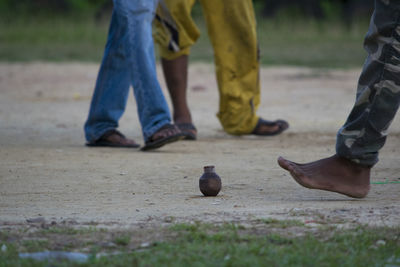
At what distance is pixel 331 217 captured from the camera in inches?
110

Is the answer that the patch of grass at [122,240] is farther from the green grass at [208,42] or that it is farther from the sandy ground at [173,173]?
the green grass at [208,42]

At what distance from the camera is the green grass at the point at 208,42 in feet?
44.0

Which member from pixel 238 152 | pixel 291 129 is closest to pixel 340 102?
Result: pixel 291 129

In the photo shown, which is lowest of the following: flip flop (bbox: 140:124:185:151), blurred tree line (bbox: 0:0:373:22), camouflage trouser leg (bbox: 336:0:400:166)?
blurred tree line (bbox: 0:0:373:22)

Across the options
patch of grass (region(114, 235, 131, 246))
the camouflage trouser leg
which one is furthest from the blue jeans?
patch of grass (region(114, 235, 131, 246))

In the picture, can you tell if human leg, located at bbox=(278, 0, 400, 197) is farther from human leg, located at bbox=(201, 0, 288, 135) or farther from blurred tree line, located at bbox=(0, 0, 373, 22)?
blurred tree line, located at bbox=(0, 0, 373, 22)

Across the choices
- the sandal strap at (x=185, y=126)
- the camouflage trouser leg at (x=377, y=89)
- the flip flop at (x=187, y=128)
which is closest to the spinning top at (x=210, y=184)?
the camouflage trouser leg at (x=377, y=89)

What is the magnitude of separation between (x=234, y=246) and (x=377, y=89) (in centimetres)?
101

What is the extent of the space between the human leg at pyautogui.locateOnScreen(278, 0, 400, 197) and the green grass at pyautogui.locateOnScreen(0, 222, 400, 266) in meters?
0.54

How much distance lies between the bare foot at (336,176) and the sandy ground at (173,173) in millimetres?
56

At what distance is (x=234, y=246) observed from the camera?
237cm

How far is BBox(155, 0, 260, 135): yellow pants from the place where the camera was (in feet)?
17.3

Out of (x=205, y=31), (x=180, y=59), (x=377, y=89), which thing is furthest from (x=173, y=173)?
(x=205, y=31)

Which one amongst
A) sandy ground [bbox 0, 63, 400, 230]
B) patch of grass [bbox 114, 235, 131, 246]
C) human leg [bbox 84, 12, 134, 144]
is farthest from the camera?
human leg [bbox 84, 12, 134, 144]
